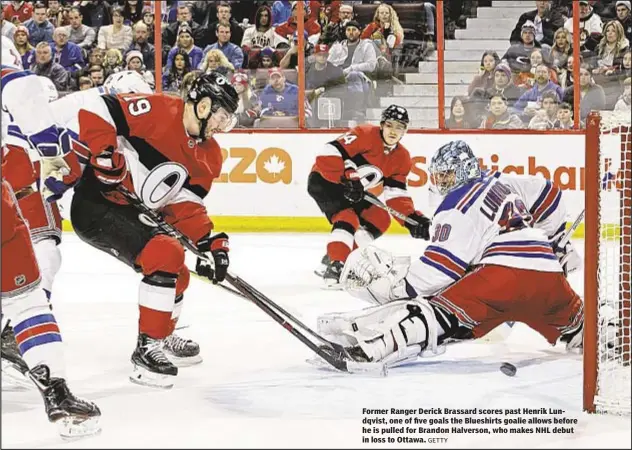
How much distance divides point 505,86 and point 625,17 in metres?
0.84

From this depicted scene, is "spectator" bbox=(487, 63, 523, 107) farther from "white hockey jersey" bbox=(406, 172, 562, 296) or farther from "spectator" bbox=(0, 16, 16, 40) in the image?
"white hockey jersey" bbox=(406, 172, 562, 296)

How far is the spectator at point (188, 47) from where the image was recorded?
7109mm

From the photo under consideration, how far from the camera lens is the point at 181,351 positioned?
367 cm

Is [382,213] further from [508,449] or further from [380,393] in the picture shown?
[508,449]

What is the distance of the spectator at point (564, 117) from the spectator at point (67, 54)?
9.94 ft

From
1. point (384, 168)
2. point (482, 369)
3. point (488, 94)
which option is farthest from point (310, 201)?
point (482, 369)

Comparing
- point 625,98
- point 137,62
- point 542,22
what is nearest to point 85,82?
point 137,62

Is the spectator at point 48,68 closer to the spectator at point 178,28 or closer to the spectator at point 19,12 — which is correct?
the spectator at point 19,12

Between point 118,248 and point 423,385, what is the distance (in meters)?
0.99

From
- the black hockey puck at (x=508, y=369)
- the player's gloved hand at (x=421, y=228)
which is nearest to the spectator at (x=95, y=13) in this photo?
the player's gloved hand at (x=421, y=228)

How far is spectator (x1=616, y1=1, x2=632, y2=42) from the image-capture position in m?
6.75

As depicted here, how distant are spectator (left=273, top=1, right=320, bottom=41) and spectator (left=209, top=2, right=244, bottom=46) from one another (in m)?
0.28

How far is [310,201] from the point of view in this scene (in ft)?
22.7

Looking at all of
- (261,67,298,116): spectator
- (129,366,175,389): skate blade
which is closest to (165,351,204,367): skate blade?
(129,366,175,389): skate blade
